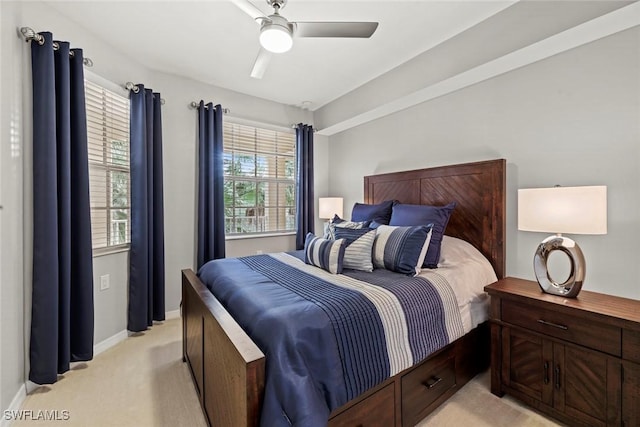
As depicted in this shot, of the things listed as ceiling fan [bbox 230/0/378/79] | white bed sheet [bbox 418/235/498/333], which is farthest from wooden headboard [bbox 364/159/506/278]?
ceiling fan [bbox 230/0/378/79]

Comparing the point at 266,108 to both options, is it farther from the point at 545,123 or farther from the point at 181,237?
the point at 545,123

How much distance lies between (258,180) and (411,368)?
3.05 metres

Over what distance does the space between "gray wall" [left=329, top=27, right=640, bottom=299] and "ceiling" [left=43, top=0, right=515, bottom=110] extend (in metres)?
0.60

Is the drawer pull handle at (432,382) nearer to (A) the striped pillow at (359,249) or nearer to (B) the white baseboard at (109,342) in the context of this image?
(A) the striped pillow at (359,249)

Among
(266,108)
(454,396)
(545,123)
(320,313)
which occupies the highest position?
(266,108)

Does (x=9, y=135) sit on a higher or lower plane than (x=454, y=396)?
higher

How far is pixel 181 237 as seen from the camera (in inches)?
127

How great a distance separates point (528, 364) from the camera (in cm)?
173

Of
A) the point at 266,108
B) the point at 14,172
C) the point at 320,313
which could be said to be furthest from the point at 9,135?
the point at 266,108

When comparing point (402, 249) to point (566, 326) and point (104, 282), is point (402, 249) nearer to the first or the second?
point (566, 326)

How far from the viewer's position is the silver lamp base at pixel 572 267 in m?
1.64

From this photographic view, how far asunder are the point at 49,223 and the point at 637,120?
3861mm

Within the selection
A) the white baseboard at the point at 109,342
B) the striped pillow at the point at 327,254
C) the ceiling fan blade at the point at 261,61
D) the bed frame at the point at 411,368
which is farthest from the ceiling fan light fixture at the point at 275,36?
the white baseboard at the point at 109,342

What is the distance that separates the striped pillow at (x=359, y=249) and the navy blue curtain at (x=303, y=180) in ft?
6.33
